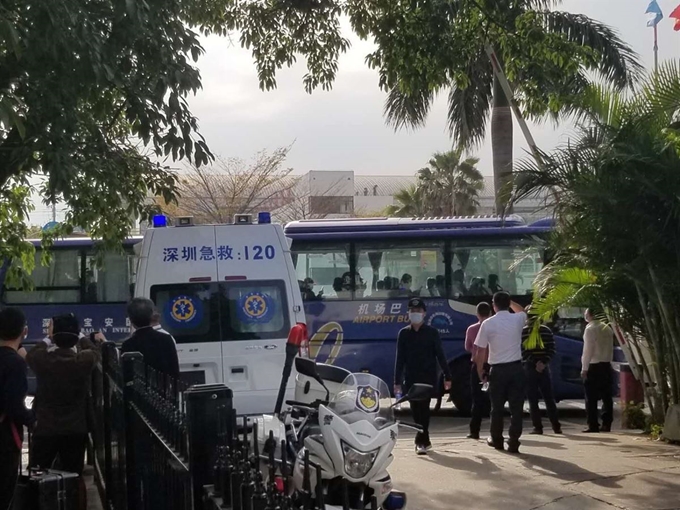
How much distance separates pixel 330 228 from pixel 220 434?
15.0 metres

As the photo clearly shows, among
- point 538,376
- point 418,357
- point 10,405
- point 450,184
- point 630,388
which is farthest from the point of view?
point 450,184

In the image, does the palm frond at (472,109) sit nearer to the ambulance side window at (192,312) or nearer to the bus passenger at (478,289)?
the bus passenger at (478,289)

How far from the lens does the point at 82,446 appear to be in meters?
7.64

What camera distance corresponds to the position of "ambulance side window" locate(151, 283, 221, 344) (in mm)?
11906

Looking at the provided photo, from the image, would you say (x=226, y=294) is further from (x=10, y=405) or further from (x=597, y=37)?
(x=597, y=37)

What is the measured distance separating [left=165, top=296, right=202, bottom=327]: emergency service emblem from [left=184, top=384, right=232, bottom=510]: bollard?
29.2 ft

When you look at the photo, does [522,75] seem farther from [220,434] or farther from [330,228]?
[220,434]

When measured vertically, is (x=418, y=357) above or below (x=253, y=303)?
below

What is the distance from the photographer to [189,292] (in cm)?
1199

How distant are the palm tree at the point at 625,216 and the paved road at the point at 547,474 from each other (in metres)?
1.31

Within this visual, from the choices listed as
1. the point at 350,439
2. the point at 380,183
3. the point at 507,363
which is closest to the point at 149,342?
the point at 350,439

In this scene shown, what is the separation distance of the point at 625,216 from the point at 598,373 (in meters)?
3.33

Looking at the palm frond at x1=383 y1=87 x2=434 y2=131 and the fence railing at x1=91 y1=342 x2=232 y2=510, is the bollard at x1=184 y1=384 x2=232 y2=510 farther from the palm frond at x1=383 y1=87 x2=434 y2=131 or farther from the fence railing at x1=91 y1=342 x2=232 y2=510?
the palm frond at x1=383 y1=87 x2=434 y2=131

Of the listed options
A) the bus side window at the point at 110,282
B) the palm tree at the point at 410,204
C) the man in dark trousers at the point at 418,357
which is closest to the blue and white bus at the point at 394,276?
the bus side window at the point at 110,282
